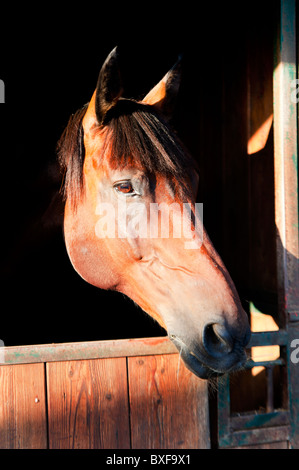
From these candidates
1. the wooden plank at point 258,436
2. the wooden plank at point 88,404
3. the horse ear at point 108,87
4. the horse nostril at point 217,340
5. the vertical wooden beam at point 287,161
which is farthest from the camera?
the vertical wooden beam at point 287,161

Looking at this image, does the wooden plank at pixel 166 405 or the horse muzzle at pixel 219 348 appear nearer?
the horse muzzle at pixel 219 348

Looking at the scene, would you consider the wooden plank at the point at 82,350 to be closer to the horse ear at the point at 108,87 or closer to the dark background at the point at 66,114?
the dark background at the point at 66,114

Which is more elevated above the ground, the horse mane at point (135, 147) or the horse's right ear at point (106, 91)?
the horse's right ear at point (106, 91)

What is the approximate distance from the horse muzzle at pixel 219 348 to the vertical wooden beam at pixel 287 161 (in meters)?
0.61

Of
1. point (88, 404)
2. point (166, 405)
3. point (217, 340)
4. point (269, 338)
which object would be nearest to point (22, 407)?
point (88, 404)

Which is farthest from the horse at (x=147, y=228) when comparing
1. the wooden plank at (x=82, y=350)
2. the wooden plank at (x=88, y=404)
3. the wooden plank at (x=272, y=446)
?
the wooden plank at (x=272, y=446)

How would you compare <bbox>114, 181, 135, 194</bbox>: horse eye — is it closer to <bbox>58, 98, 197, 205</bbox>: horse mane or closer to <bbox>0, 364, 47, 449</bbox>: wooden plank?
<bbox>58, 98, 197, 205</bbox>: horse mane

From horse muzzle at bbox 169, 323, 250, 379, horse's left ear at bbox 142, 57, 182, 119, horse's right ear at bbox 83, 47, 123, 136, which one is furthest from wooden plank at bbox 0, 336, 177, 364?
horse's left ear at bbox 142, 57, 182, 119

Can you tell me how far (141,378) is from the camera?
149 cm

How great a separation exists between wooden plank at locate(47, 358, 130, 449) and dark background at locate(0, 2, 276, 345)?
0.84 metres

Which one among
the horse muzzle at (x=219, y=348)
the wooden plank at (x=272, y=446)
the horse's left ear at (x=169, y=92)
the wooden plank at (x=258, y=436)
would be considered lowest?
the wooden plank at (x=272, y=446)

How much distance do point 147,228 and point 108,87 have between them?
0.56m

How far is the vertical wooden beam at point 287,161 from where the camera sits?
167cm

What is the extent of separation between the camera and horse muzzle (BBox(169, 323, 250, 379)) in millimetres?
1121
